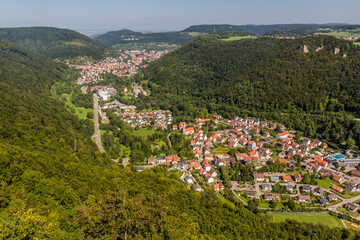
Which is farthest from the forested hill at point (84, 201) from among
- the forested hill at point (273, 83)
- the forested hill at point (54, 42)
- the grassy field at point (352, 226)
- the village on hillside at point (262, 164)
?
the forested hill at point (54, 42)

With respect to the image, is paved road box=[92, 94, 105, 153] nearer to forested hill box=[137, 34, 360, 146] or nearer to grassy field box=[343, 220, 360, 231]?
forested hill box=[137, 34, 360, 146]

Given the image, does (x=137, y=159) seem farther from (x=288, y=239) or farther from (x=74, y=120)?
(x=288, y=239)

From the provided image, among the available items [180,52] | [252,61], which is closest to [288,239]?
[252,61]

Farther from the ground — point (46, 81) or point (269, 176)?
point (46, 81)

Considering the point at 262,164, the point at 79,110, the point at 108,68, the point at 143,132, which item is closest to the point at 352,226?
the point at 262,164

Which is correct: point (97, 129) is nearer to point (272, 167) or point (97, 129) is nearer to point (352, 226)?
point (272, 167)

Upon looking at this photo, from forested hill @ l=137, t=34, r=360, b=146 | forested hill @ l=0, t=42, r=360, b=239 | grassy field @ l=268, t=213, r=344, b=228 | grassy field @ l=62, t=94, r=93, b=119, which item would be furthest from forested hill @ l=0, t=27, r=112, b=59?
grassy field @ l=268, t=213, r=344, b=228
